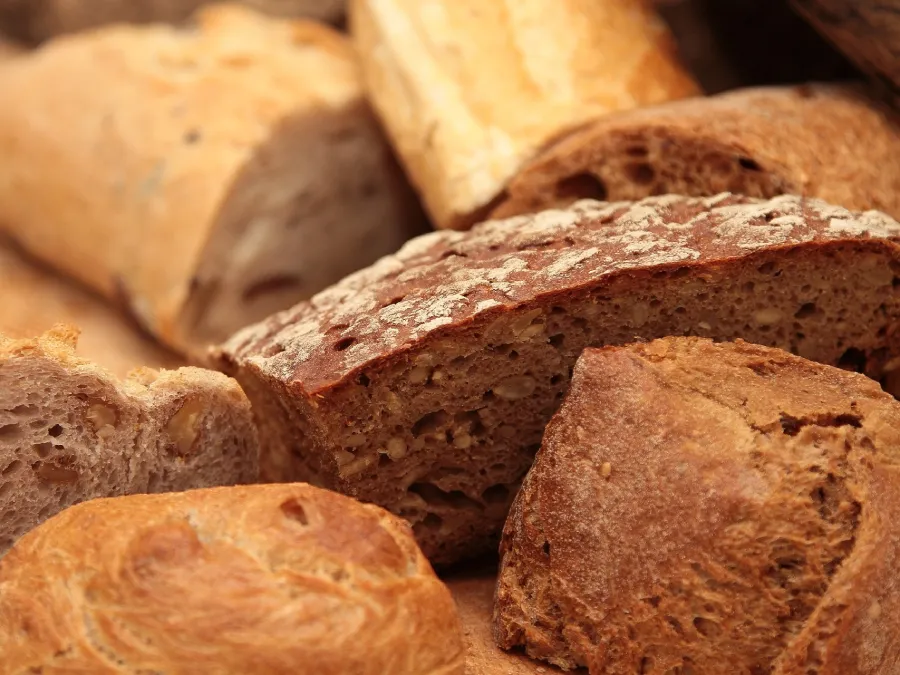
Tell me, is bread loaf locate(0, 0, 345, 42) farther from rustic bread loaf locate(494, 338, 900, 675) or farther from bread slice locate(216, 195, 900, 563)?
rustic bread loaf locate(494, 338, 900, 675)

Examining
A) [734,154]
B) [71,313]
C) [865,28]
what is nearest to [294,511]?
[734,154]

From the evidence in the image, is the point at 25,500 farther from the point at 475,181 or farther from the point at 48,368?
the point at 475,181

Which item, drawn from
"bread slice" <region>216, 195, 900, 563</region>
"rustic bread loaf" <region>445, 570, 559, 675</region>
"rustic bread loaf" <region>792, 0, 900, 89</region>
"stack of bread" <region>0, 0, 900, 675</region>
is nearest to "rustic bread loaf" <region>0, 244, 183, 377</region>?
"stack of bread" <region>0, 0, 900, 675</region>

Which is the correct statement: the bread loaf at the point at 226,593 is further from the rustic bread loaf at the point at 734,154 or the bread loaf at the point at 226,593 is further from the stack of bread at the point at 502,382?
the rustic bread loaf at the point at 734,154

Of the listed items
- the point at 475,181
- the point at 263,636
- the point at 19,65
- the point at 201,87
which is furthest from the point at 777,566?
the point at 19,65

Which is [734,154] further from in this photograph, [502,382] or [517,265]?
[502,382]
